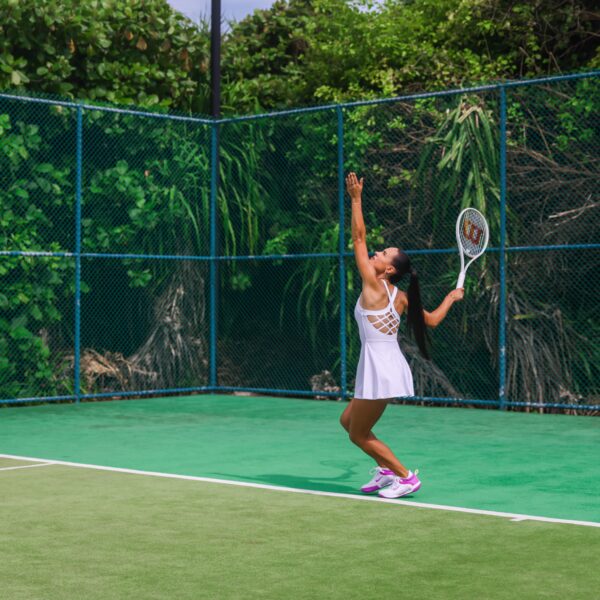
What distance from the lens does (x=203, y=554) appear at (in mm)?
6578

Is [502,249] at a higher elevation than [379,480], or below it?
higher

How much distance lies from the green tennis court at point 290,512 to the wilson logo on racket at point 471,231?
1685 mm

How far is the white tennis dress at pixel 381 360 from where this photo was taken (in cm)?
806

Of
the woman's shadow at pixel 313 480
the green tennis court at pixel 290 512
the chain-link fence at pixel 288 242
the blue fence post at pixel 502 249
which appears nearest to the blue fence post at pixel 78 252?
the chain-link fence at pixel 288 242

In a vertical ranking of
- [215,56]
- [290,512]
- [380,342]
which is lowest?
[290,512]

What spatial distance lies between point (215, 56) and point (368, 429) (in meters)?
10.3

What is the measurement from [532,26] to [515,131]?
4.70 m

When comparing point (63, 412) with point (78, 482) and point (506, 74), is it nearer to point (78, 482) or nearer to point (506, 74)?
point (78, 482)

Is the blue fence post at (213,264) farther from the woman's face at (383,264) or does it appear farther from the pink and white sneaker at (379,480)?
the woman's face at (383,264)

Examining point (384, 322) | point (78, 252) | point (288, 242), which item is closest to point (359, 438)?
point (384, 322)

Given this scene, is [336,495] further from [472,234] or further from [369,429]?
[472,234]

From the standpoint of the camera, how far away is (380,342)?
→ 8.22 metres

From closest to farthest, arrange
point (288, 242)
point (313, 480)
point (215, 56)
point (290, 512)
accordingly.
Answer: point (290, 512), point (313, 480), point (288, 242), point (215, 56)

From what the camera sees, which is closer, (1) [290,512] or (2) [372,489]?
(1) [290,512]
